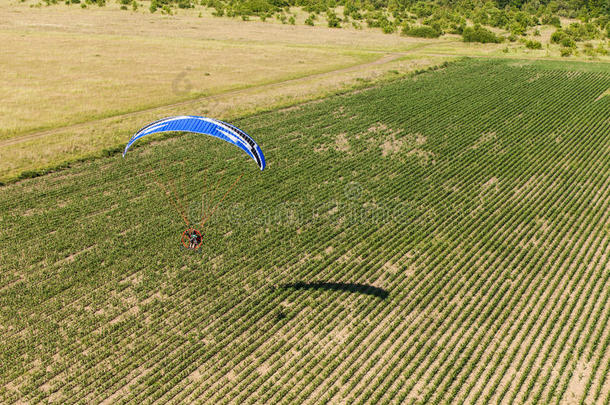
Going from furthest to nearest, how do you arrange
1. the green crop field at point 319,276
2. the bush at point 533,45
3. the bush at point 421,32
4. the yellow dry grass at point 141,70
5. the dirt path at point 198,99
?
the bush at point 421,32 < the bush at point 533,45 < the yellow dry grass at point 141,70 < the dirt path at point 198,99 < the green crop field at point 319,276

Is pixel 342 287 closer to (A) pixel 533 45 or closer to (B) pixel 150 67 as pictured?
(B) pixel 150 67

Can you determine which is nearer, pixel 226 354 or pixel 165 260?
pixel 226 354

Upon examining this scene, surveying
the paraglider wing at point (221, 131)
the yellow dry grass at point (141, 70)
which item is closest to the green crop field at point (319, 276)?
the paraglider wing at point (221, 131)

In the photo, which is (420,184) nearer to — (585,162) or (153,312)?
(585,162)

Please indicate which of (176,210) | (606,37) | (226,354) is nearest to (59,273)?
(176,210)

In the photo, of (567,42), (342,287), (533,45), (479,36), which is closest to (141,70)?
(342,287)

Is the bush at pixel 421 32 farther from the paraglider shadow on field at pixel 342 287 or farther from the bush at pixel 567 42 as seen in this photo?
the paraglider shadow on field at pixel 342 287
